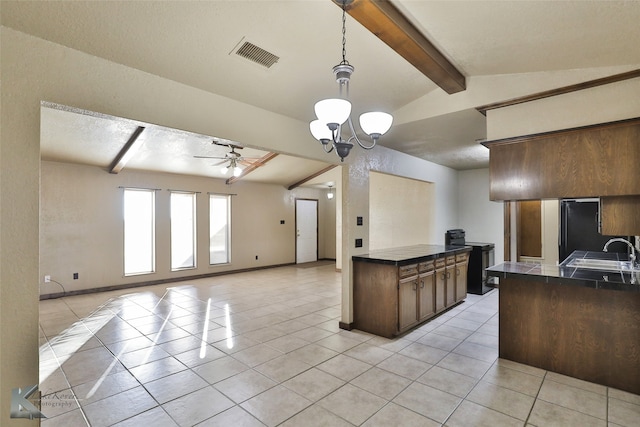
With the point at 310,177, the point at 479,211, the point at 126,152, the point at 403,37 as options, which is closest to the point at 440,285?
the point at 479,211

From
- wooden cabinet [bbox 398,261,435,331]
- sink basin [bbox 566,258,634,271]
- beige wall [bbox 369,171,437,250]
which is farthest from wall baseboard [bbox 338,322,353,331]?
beige wall [bbox 369,171,437,250]

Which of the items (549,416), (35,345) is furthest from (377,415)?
(35,345)

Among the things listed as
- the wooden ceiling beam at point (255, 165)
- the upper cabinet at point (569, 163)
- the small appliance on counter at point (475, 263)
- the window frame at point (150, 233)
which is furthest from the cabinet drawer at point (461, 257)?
the window frame at point (150, 233)

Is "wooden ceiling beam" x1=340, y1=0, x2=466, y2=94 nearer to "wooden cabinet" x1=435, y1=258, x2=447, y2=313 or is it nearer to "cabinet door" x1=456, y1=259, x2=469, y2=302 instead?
"wooden cabinet" x1=435, y1=258, x2=447, y2=313

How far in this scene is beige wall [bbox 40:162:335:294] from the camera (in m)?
5.62

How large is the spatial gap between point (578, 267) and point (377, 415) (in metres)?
2.50

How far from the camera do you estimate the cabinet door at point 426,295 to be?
4043 millimetres

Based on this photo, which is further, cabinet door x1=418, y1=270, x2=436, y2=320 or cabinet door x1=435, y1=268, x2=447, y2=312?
cabinet door x1=435, y1=268, x2=447, y2=312

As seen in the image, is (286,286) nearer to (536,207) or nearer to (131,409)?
(131,409)

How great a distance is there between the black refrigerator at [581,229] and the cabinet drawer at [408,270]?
278cm

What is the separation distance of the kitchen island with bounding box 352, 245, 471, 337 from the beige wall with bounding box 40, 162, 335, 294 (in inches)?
192

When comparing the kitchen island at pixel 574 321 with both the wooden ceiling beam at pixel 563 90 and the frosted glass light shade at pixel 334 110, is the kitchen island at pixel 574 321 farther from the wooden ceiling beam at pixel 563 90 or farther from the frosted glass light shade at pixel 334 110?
the frosted glass light shade at pixel 334 110

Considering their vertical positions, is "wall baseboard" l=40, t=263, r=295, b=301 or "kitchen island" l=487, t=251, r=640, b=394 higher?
"kitchen island" l=487, t=251, r=640, b=394

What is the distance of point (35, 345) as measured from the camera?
5.76 ft
